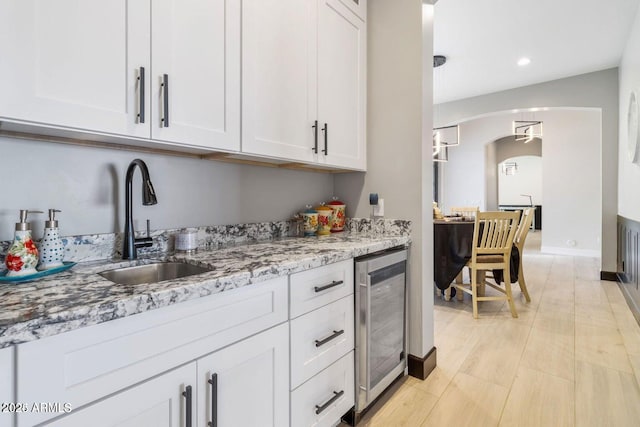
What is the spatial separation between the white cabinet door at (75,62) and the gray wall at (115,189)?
0.32 m

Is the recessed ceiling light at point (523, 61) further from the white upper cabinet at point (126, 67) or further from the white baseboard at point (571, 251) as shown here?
the white upper cabinet at point (126, 67)

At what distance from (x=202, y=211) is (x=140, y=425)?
3.34 feet

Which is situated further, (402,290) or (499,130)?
(499,130)

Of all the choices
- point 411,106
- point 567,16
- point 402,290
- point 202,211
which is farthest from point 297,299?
point 567,16

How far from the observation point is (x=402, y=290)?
1918 mm

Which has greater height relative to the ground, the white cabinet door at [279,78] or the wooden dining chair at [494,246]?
the white cabinet door at [279,78]

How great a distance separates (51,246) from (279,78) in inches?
46.4

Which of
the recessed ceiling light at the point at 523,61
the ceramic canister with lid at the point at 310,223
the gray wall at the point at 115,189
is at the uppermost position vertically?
the recessed ceiling light at the point at 523,61

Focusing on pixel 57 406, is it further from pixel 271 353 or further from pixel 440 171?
pixel 440 171

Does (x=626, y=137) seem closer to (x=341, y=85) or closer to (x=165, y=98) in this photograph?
(x=341, y=85)

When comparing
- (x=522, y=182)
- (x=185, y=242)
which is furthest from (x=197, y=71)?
(x=522, y=182)

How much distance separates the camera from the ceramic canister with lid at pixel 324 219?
6.78ft

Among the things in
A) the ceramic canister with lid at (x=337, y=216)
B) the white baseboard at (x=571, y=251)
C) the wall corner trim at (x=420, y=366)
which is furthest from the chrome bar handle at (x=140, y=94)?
the white baseboard at (x=571, y=251)

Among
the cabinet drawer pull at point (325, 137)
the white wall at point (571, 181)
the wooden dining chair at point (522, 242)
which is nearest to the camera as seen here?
the cabinet drawer pull at point (325, 137)
